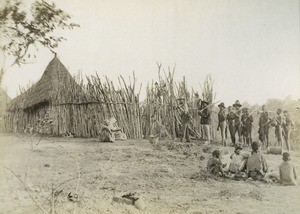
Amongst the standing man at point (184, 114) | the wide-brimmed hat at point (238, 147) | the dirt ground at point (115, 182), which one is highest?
the standing man at point (184, 114)

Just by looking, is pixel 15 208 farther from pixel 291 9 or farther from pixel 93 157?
pixel 291 9

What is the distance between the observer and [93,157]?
4734 millimetres

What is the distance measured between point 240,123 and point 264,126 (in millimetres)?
321

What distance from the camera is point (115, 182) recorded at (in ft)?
15.0

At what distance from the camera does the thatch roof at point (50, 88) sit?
4.78m

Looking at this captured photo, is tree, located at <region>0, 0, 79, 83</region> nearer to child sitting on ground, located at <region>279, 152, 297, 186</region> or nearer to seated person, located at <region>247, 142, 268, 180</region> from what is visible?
seated person, located at <region>247, 142, 268, 180</region>

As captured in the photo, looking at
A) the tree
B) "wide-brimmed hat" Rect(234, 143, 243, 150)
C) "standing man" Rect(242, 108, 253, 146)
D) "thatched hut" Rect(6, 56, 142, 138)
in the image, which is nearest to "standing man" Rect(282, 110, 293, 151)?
"standing man" Rect(242, 108, 253, 146)

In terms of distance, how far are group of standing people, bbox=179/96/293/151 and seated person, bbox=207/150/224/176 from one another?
0.36 meters

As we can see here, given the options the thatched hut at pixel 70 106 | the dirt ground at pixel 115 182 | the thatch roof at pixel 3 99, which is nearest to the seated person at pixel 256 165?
the dirt ground at pixel 115 182

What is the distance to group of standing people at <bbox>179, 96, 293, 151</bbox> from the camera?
17.8ft

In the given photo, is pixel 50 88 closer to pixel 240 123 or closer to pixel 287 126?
pixel 240 123

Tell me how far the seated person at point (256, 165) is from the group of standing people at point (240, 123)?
17cm

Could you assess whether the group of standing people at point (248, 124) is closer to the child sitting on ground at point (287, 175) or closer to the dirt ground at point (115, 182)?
the child sitting on ground at point (287, 175)

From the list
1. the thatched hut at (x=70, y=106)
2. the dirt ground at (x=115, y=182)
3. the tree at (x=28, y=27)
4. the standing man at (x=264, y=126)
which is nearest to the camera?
the dirt ground at (x=115, y=182)
